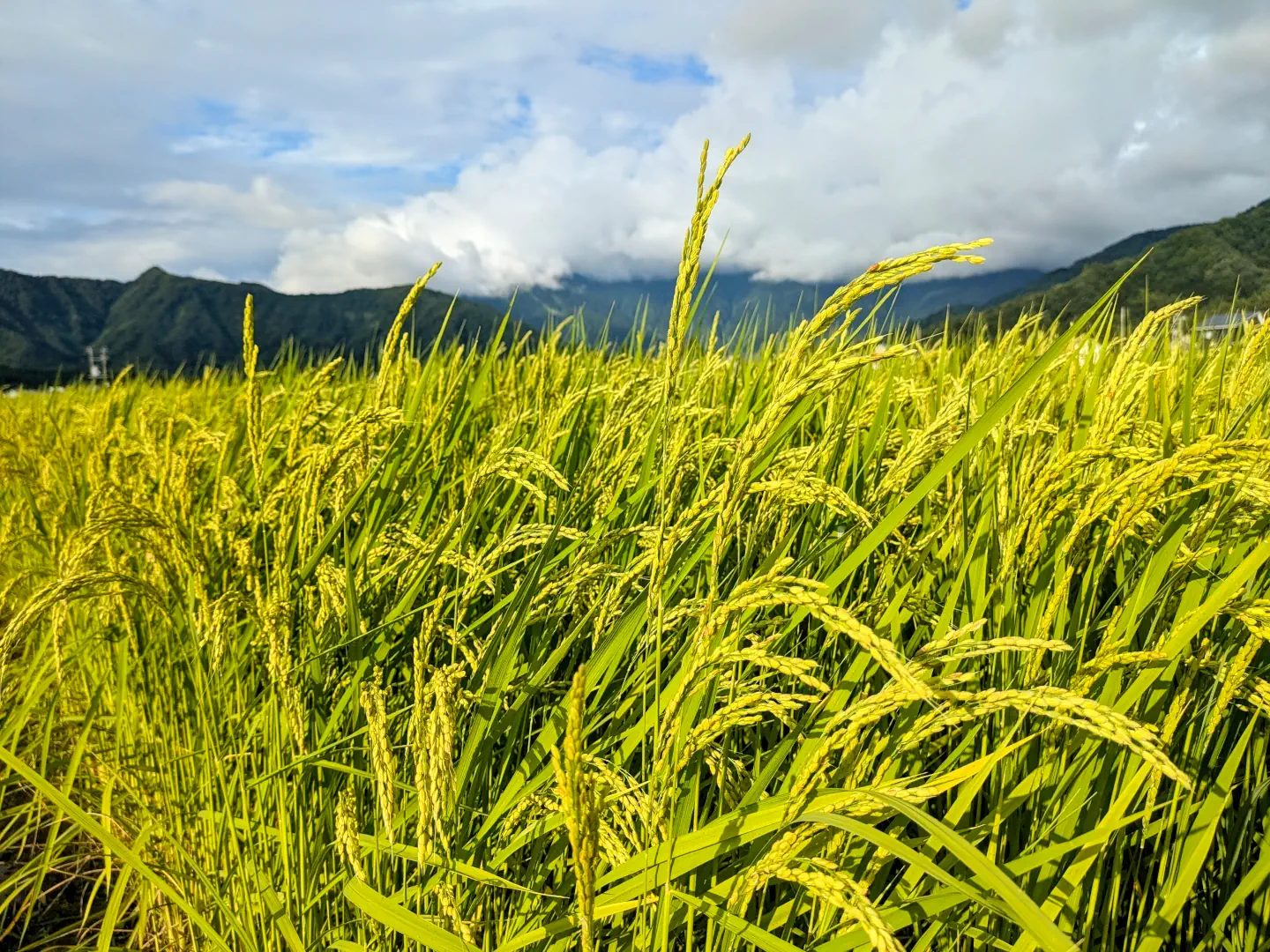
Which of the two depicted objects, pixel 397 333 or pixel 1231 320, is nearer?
pixel 397 333

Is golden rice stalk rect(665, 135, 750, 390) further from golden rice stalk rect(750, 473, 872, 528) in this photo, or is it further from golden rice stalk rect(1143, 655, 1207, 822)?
golden rice stalk rect(1143, 655, 1207, 822)

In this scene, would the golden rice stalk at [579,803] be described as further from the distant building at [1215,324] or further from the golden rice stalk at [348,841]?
the distant building at [1215,324]

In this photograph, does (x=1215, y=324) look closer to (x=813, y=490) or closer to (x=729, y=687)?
(x=813, y=490)

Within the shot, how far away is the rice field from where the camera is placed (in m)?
0.97

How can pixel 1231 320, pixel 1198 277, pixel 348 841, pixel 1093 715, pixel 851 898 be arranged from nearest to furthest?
pixel 1093 715
pixel 851 898
pixel 348 841
pixel 1231 320
pixel 1198 277

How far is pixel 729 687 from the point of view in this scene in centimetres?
122

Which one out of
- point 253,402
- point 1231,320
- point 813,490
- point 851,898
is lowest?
point 851,898

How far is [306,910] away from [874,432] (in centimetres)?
171

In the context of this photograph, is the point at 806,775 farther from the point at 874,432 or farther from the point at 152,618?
the point at 152,618

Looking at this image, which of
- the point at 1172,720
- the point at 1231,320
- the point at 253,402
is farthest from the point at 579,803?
the point at 1231,320

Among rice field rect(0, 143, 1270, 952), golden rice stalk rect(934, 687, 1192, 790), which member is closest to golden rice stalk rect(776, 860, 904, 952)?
rice field rect(0, 143, 1270, 952)

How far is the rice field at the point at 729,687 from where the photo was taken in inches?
38.1

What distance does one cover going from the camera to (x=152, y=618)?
227 centimetres

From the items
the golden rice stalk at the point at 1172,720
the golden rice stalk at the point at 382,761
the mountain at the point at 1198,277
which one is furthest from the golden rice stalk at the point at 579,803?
the mountain at the point at 1198,277
